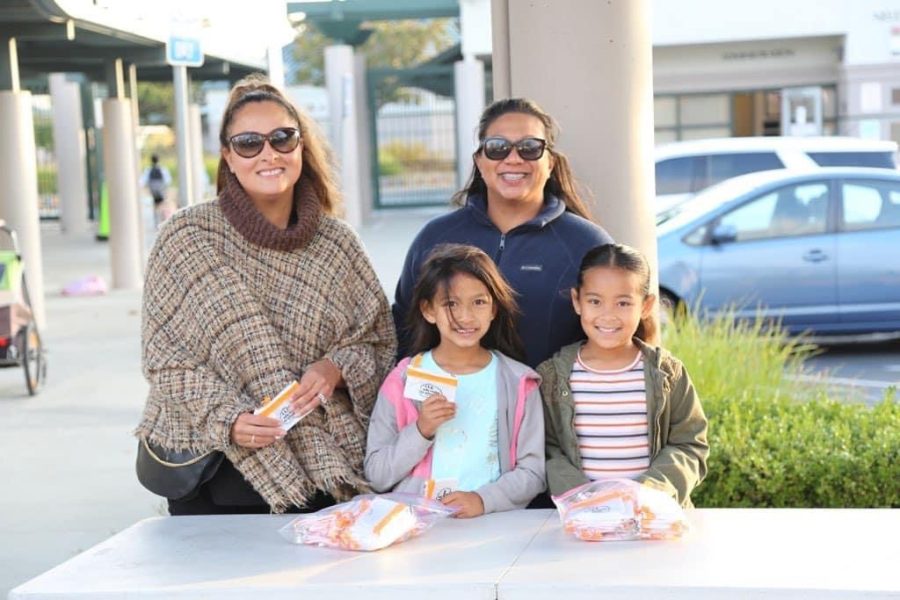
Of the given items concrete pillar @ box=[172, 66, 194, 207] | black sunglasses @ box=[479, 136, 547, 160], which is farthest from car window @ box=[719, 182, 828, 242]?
black sunglasses @ box=[479, 136, 547, 160]

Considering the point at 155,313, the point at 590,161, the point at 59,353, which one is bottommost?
the point at 59,353

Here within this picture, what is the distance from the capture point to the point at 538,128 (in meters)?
4.35

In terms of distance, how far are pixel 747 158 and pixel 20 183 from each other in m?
7.80

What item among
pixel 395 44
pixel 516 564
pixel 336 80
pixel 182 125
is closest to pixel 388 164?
pixel 336 80

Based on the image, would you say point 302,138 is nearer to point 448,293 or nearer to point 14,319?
point 448,293

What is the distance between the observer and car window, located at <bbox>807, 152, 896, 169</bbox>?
600 inches

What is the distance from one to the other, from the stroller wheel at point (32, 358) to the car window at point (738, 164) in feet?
24.1

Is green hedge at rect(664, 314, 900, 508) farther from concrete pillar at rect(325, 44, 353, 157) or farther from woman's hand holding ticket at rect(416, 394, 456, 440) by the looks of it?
concrete pillar at rect(325, 44, 353, 157)

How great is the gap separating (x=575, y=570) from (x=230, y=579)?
85 cm

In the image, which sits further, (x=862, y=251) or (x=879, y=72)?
(x=879, y=72)

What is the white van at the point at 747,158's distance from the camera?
50.2 ft

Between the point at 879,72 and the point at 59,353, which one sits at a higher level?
the point at 879,72

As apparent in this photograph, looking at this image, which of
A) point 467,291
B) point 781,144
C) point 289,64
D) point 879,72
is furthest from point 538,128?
point 289,64

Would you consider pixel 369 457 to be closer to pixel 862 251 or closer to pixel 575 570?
pixel 575 570
